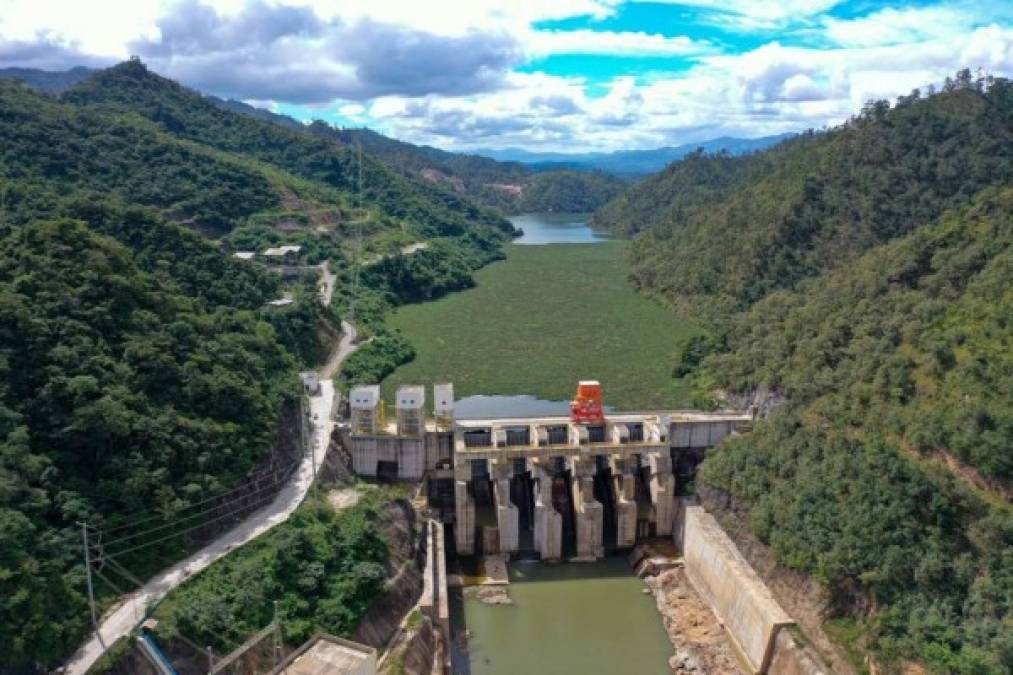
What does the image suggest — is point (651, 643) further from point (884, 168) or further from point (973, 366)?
point (884, 168)

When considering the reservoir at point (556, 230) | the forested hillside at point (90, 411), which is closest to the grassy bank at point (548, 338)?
the forested hillside at point (90, 411)

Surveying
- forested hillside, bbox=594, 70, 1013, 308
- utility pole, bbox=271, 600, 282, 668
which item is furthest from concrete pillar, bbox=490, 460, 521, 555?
forested hillside, bbox=594, 70, 1013, 308

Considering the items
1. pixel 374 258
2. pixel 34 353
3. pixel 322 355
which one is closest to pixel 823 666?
pixel 34 353

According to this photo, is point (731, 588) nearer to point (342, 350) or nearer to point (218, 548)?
point (218, 548)

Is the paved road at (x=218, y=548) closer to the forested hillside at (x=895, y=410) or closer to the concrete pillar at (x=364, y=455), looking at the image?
the concrete pillar at (x=364, y=455)

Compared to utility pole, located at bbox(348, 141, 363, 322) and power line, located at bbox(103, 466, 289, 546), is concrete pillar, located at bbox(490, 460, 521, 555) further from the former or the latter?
utility pole, located at bbox(348, 141, 363, 322)

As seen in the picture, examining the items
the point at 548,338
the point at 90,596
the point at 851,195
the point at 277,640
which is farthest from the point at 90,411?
the point at 851,195
